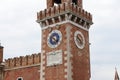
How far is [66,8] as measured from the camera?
30328 mm

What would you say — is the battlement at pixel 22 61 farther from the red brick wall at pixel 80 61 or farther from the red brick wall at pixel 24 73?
the red brick wall at pixel 80 61

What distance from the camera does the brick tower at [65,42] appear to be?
2947cm

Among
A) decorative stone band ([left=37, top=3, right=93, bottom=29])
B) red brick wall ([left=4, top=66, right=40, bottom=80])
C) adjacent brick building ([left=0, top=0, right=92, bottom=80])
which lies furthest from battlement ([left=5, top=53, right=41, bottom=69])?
decorative stone band ([left=37, top=3, right=93, bottom=29])

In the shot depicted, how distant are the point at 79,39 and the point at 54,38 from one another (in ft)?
7.64

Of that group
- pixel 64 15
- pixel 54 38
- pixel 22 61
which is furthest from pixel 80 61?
pixel 22 61

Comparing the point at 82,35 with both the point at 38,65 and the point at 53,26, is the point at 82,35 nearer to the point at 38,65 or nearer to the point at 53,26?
the point at 53,26

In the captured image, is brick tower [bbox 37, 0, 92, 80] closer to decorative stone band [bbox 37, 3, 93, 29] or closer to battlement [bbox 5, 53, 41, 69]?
decorative stone band [bbox 37, 3, 93, 29]

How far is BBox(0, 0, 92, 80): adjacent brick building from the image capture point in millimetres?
29547

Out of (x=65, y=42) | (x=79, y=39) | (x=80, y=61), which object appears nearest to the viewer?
(x=65, y=42)

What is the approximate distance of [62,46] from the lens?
29969mm

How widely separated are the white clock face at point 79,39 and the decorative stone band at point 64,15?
3.50 ft

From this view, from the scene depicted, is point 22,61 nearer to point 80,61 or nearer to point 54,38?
point 54,38

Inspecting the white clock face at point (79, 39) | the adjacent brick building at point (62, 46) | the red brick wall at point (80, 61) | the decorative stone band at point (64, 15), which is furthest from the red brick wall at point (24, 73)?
the white clock face at point (79, 39)

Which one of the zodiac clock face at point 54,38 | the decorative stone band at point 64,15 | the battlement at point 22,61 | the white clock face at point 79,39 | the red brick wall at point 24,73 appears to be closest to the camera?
the decorative stone band at point 64,15
